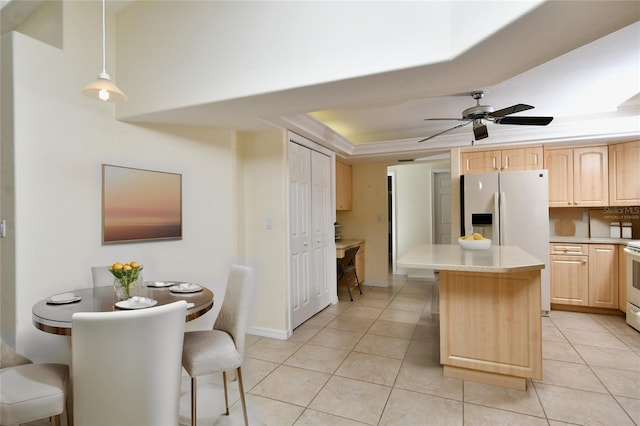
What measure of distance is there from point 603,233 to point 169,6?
571 centimetres

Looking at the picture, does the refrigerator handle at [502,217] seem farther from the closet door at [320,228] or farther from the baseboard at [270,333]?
the baseboard at [270,333]

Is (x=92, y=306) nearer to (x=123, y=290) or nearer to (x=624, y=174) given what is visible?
(x=123, y=290)

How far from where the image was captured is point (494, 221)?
4156mm

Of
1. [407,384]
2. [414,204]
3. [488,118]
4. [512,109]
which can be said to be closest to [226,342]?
[407,384]

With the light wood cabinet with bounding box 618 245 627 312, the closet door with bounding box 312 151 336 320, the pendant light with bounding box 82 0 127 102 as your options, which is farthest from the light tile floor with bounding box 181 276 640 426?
the pendant light with bounding box 82 0 127 102

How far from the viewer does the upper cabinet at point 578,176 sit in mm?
4121

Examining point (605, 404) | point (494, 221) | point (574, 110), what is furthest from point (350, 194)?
point (605, 404)

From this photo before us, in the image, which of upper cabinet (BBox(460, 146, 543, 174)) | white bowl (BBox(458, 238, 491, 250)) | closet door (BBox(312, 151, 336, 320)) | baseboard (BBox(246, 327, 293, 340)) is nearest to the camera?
white bowl (BBox(458, 238, 491, 250))

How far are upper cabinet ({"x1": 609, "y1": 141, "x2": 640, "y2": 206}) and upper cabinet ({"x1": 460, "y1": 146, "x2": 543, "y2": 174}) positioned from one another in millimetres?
815

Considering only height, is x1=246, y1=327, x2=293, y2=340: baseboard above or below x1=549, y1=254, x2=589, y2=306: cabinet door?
below

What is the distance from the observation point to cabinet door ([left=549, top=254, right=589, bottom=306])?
13.3 ft

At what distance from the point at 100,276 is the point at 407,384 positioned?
8.00ft

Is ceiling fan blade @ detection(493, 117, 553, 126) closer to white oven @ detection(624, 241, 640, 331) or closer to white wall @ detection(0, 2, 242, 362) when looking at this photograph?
white oven @ detection(624, 241, 640, 331)

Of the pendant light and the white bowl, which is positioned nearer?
the pendant light
